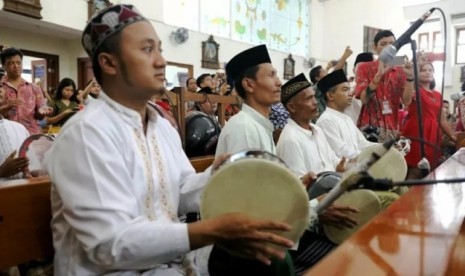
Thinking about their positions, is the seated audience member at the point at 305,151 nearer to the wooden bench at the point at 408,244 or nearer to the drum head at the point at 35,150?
the wooden bench at the point at 408,244

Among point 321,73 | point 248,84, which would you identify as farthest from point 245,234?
point 321,73

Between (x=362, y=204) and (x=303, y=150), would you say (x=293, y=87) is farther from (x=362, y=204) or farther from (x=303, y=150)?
(x=362, y=204)

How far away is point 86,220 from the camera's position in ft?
4.03

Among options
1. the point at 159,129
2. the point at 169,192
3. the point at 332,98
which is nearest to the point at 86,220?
the point at 169,192

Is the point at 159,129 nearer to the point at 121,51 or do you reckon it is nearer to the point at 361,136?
the point at 121,51

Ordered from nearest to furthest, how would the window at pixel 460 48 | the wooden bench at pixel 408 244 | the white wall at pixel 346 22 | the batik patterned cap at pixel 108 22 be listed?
the wooden bench at pixel 408 244 < the batik patterned cap at pixel 108 22 < the window at pixel 460 48 < the white wall at pixel 346 22

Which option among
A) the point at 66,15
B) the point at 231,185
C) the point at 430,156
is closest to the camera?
the point at 231,185

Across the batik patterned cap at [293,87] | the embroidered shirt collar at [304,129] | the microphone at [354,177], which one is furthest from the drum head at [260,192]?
Result: the batik patterned cap at [293,87]

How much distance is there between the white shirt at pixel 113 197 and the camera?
1222 mm

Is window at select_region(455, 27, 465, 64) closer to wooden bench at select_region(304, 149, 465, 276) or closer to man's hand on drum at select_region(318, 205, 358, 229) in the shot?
man's hand on drum at select_region(318, 205, 358, 229)

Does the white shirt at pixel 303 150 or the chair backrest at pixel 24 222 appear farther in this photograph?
the white shirt at pixel 303 150

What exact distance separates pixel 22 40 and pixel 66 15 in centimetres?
110

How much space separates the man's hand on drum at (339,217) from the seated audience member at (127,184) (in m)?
0.61

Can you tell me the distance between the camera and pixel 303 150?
283 cm
